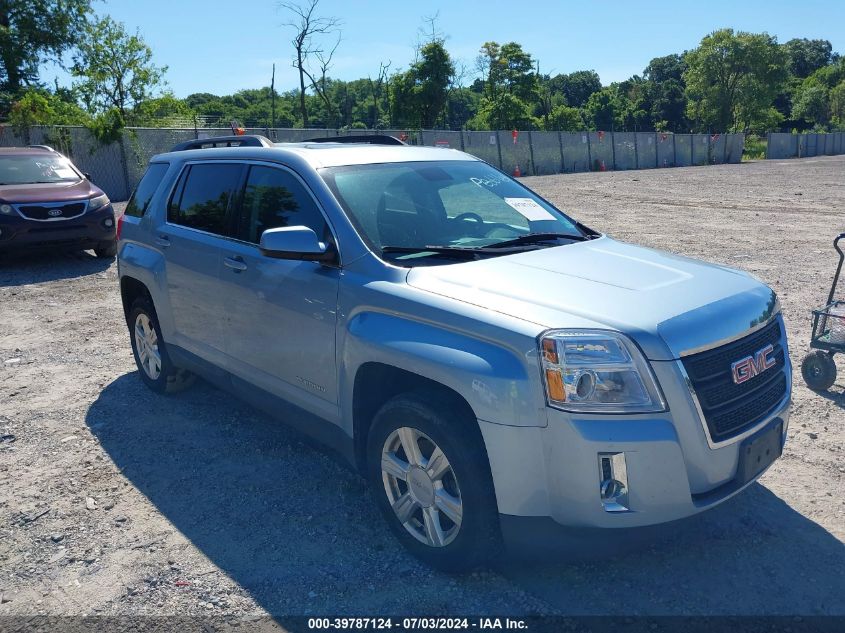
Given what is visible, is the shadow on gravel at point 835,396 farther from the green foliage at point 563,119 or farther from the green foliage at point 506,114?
the green foliage at point 563,119

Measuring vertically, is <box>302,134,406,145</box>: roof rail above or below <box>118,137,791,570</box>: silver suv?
above

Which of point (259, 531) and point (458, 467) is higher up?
point (458, 467)

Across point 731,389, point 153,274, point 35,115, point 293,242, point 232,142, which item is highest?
point 35,115

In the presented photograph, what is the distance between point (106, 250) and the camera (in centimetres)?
1189

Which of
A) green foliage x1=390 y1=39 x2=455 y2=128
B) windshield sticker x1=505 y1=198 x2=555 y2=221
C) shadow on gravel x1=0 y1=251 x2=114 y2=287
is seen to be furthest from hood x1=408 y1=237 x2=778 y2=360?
green foliage x1=390 y1=39 x2=455 y2=128

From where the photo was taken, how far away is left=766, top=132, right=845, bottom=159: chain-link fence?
62.2m

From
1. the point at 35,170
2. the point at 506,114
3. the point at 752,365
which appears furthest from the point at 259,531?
the point at 506,114

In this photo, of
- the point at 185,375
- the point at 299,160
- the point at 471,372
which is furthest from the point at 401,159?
the point at 185,375

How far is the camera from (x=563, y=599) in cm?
308

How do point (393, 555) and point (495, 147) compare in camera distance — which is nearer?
point (393, 555)

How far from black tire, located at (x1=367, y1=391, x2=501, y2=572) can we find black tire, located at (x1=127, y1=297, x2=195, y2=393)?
9.21ft

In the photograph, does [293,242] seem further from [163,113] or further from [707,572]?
[163,113]

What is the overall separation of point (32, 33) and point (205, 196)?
115 ft

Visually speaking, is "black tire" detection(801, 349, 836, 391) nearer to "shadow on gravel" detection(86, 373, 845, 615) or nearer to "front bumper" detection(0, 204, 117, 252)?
"shadow on gravel" detection(86, 373, 845, 615)
